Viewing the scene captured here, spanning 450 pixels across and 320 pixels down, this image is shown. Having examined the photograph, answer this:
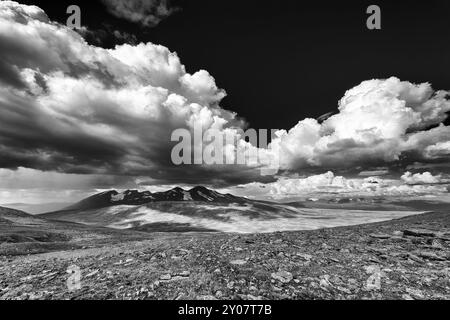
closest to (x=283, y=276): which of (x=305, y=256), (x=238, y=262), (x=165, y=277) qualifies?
(x=238, y=262)

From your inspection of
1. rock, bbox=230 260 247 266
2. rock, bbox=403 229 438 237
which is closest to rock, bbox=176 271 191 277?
rock, bbox=230 260 247 266

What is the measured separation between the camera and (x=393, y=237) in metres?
18.3

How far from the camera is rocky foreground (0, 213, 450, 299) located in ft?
33.2

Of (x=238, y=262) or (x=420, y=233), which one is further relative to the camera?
(x=420, y=233)

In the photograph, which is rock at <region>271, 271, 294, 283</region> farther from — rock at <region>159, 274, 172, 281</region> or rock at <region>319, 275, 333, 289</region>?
rock at <region>159, 274, 172, 281</region>

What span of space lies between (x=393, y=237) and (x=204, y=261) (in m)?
13.9

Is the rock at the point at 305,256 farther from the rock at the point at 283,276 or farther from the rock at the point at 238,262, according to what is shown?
the rock at the point at 238,262

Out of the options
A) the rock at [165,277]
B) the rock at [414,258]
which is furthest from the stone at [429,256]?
the rock at [165,277]

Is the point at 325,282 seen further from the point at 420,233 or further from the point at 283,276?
the point at 420,233

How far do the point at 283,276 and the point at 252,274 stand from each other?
1348 millimetres

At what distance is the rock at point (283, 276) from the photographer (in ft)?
35.9

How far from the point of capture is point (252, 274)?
11.5 m
